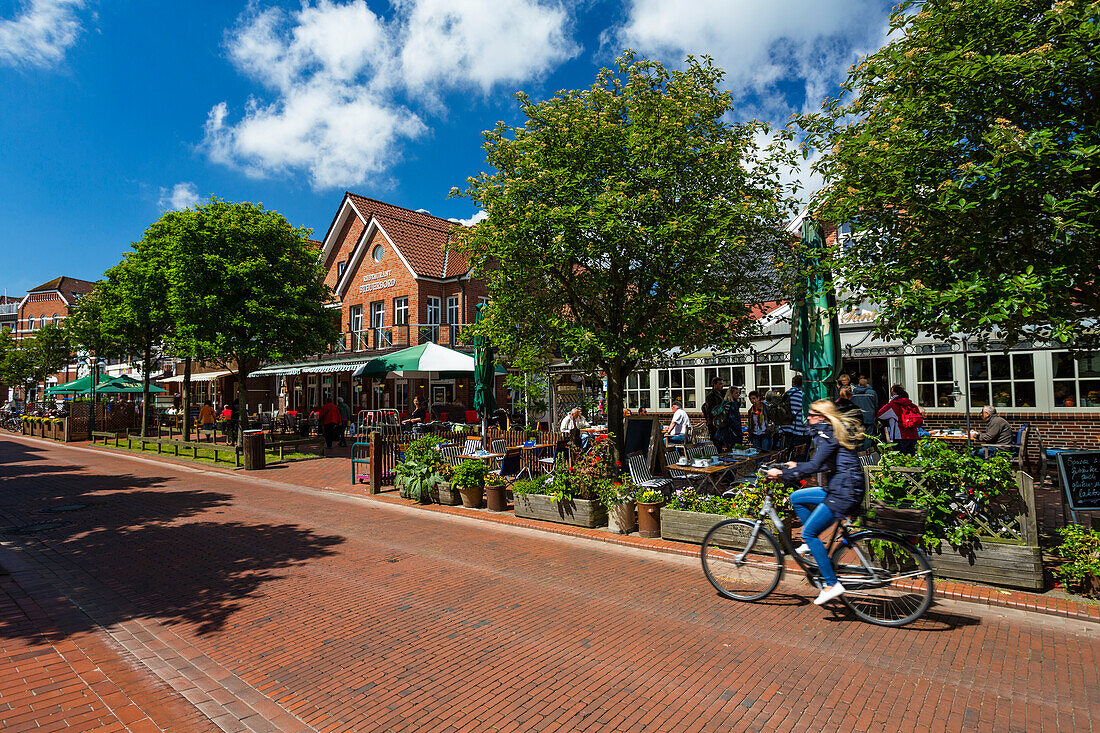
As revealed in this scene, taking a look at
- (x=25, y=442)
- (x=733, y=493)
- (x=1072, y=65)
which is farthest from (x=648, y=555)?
(x=25, y=442)

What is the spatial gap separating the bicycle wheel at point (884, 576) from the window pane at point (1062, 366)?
35.5 feet

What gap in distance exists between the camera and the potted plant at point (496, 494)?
31.8 ft

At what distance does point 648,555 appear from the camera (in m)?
7.14

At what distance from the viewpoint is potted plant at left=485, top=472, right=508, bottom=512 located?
9680mm

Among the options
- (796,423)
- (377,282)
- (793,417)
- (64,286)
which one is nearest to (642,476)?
(796,423)

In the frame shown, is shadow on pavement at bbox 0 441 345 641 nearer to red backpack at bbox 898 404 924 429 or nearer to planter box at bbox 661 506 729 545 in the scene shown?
planter box at bbox 661 506 729 545

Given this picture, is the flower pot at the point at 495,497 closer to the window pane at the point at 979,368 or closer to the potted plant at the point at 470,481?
the potted plant at the point at 470,481

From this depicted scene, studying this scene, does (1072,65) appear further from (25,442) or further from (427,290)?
(25,442)

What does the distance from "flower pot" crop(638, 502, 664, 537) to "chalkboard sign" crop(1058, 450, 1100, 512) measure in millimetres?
4074

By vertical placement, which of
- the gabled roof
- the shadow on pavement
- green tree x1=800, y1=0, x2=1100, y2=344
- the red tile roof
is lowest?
the shadow on pavement

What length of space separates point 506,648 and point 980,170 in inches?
215

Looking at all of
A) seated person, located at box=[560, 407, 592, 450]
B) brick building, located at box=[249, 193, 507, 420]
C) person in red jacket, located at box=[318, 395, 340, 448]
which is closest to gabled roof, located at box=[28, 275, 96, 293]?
brick building, located at box=[249, 193, 507, 420]

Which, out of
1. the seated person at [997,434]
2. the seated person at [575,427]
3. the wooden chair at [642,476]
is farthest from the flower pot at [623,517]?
the seated person at [997,434]

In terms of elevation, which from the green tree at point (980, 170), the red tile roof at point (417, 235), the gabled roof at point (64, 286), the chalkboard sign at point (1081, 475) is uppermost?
the gabled roof at point (64, 286)
